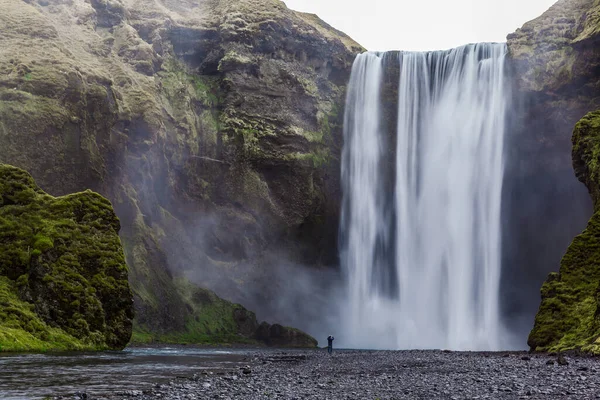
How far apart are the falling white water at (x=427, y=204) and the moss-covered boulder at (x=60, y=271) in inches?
1421

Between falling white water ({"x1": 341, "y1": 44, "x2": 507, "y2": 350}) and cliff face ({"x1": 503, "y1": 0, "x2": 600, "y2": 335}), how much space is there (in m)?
2.44

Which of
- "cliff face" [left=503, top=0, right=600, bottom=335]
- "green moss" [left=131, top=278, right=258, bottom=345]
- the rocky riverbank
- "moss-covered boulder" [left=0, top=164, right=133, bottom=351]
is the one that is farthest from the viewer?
"cliff face" [left=503, top=0, right=600, bottom=335]

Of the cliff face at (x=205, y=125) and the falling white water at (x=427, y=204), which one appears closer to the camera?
the falling white water at (x=427, y=204)

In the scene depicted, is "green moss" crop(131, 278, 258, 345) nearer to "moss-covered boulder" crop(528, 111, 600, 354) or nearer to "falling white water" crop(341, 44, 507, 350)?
"falling white water" crop(341, 44, 507, 350)

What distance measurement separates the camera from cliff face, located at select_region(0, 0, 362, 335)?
7312 cm

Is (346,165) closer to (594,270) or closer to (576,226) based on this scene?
(576,226)

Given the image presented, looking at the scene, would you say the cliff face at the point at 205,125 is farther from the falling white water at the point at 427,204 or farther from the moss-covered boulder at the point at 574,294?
the moss-covered boulder at the point at 574,294

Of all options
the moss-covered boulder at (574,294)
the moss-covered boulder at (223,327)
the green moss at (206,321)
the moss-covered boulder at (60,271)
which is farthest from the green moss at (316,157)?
the moss-covered boulder at (574,294)

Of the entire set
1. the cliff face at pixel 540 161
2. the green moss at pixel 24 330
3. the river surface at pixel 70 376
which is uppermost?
the cliff face at pixel 540 161

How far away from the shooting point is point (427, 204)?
2968 inches

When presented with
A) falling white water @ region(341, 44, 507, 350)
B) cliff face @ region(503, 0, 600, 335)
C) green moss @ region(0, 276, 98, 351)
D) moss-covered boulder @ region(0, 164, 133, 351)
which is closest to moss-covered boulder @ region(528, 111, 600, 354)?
falling white water @ region(341, 44, 507, 350)

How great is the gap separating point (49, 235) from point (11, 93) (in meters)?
27.8

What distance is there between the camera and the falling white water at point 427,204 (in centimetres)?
6944

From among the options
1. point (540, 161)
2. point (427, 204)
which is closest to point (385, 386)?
point (427, 204)
